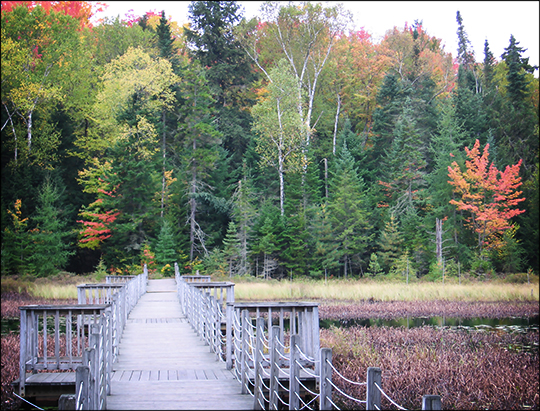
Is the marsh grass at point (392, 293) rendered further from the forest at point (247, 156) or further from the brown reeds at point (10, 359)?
the brown reeds at point (10, 359)

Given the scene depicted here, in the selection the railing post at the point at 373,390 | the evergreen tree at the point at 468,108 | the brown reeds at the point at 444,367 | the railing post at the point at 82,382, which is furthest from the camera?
the evergreen tree at the point at 468,108

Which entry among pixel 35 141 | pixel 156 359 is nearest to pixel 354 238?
pixel 35 141

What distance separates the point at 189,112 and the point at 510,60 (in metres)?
26.7

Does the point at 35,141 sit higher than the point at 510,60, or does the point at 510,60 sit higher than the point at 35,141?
the point at 510,60

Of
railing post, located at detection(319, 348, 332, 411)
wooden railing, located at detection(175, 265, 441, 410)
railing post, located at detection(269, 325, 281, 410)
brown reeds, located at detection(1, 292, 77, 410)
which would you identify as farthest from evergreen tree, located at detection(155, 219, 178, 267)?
railing post, located at detection(319, 348, 332, 411)

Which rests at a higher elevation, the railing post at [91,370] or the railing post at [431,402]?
the railing post at [431,402]

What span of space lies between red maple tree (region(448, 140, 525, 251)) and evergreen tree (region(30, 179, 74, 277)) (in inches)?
1104

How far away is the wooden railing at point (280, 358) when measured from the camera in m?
5.12

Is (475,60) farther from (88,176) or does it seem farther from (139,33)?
(88,176)

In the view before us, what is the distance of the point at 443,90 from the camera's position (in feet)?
173

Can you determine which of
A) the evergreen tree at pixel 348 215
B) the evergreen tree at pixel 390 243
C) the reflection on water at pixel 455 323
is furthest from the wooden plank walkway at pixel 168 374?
the evergreen tree at pixel 348 215

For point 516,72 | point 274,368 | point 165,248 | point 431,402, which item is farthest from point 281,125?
point 431,402

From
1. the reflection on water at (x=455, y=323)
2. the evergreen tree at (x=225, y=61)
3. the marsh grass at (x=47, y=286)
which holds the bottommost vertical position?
the reflection on water at (x=455, y=323)

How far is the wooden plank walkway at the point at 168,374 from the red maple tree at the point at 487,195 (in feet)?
99.2
